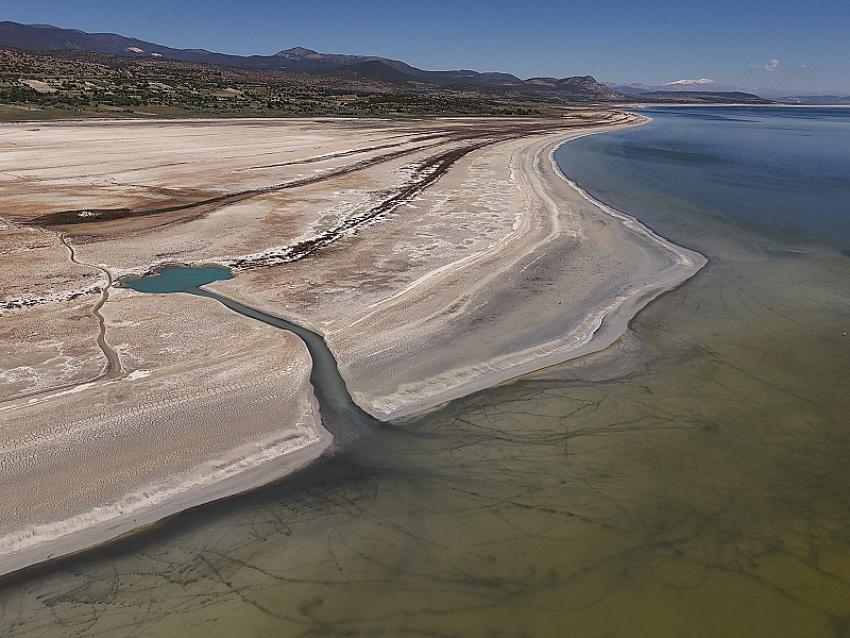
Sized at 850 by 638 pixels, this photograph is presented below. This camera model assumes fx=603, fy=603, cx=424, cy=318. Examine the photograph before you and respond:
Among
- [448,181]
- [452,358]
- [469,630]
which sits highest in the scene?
[448,181]

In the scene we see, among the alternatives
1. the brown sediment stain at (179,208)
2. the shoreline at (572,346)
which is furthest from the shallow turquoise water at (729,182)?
the brown sediment stain at (179,208)

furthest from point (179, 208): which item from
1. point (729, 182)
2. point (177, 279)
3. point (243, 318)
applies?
point (729, 182)

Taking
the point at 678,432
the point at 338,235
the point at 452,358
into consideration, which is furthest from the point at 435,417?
the point at 338,235

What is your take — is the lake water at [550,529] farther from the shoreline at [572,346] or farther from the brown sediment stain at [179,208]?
the brown sediment stain at [179,208]

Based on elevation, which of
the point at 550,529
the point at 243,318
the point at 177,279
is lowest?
the point at 550,529

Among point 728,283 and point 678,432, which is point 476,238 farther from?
point 678,432

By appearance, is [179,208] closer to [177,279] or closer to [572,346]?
[177,279]
